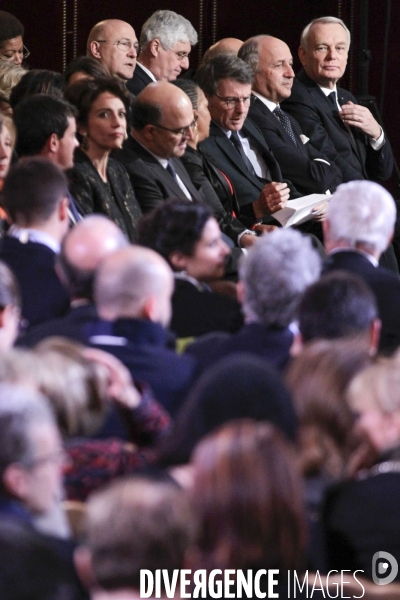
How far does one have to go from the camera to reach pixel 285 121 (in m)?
5.46

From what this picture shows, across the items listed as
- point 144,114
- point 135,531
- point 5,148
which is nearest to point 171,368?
point 135,531

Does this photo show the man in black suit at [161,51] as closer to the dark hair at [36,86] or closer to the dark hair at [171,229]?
the dark hair at [36,86]

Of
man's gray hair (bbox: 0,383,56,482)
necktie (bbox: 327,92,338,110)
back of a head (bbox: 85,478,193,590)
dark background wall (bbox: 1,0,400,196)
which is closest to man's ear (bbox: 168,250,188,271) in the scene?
man's gray hair (bbox: 0,383,56,482)

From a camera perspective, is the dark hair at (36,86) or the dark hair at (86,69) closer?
the dark hair at (36,86)

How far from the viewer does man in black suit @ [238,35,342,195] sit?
5270 millimetres

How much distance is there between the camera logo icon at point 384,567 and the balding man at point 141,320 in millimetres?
623

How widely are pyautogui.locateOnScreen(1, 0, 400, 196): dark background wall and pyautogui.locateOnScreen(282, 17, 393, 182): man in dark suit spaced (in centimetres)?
65

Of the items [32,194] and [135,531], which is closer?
[135,531]

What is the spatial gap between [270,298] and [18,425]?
Answer: 1113 mm

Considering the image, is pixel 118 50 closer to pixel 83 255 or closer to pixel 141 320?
pixel 83 255

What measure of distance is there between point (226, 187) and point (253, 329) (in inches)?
89.7

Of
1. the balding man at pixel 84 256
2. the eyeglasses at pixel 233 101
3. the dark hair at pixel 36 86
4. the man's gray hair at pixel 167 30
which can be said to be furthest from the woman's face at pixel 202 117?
the balding man at pixel 84 256

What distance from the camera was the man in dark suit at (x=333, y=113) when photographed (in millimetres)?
5633

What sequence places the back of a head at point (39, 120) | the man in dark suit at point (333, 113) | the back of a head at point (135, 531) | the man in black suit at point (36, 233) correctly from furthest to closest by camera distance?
the man in dark suit at point (333, 113)
the back of a head at point (39, 120)
the man in black suit at point (36, 233)
the back of a head at point (135, 531)
